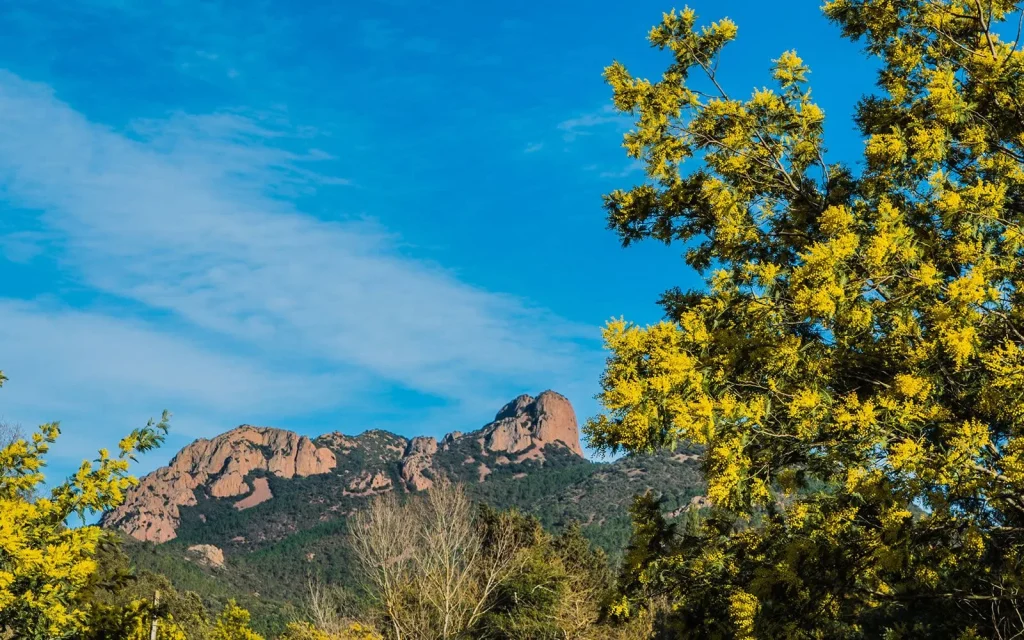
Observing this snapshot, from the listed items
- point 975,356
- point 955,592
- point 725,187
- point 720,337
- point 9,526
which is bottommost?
point 955,592

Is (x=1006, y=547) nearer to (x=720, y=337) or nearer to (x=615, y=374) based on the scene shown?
(x=720, y=337)

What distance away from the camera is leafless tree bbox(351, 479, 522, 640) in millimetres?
27125

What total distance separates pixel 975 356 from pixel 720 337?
2111 millimetres

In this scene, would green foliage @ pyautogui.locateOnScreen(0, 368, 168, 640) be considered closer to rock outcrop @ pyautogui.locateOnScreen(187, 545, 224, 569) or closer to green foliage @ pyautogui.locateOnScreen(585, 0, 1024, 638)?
green foliage @ pyautogui.locateOnScreen(585, 0, 1024, 638)

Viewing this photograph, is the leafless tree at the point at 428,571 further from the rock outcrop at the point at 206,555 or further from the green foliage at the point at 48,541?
the rock outcrop at the point at 206,555

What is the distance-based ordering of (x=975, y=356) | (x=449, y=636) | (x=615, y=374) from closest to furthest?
1. (x=975, y=356)
2. (x=615, y=374)
3. (x=449, y=636)

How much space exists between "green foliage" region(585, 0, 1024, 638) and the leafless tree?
19.2 m

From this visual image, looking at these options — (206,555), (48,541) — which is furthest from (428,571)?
(206,555)

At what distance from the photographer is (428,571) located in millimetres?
27422

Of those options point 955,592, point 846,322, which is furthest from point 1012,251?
point 955,592

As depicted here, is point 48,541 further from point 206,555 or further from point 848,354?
point 206,555

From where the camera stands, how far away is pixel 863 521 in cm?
732

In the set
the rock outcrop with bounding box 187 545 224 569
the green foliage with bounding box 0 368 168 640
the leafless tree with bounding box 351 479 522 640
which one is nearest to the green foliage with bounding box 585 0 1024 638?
the green foliage with bounding box 0 368 168 640

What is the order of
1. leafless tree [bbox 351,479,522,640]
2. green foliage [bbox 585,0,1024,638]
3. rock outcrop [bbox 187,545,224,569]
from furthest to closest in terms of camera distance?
rock outcrop [bbox 187,545,224,569], leafless tree [bbox 351,479,522,640], green foliage [bbox 585,0,1024,638]
